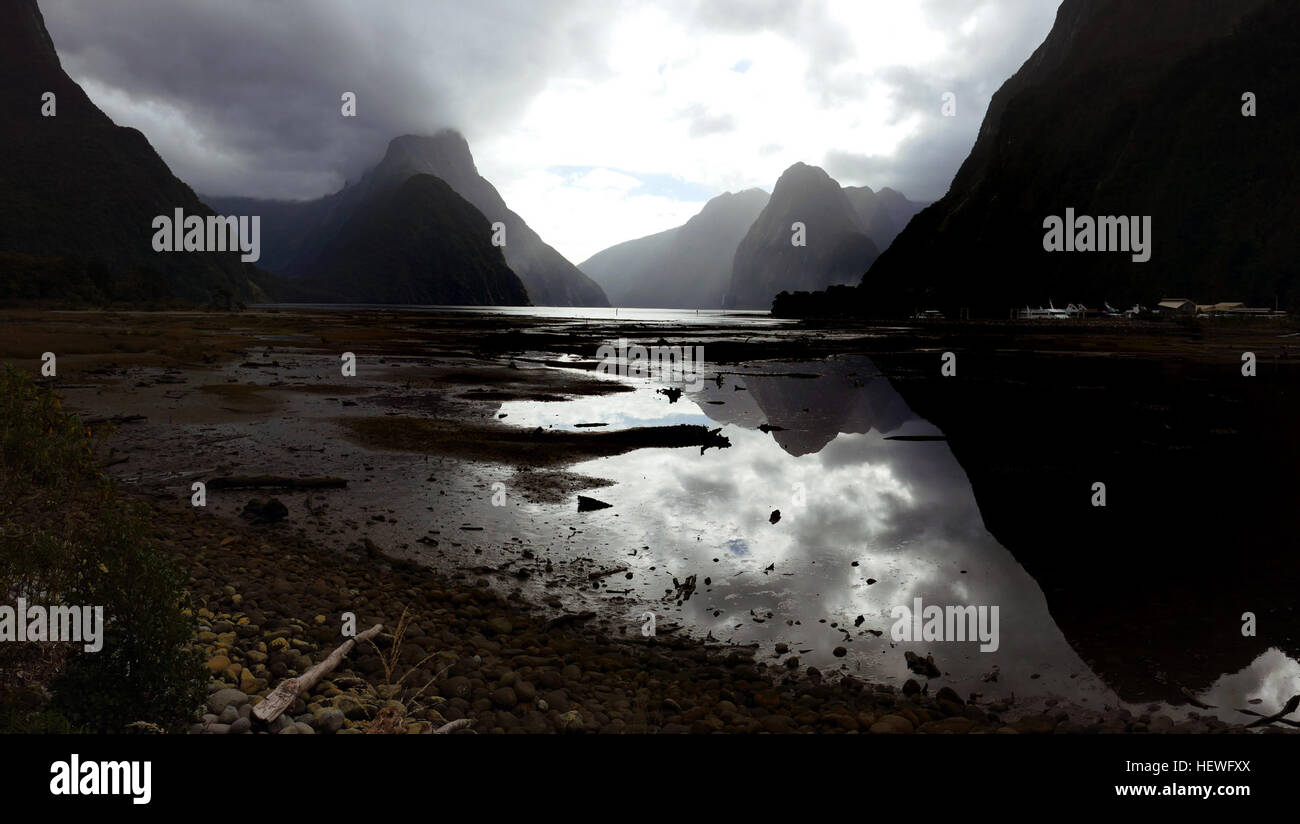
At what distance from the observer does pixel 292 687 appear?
5.99 m

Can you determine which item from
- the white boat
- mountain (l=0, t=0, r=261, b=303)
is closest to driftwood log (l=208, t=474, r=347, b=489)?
mountain (l=0, t=0, r=261, b=303)

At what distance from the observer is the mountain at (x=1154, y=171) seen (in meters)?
130

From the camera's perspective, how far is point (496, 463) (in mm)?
19703

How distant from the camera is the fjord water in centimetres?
855

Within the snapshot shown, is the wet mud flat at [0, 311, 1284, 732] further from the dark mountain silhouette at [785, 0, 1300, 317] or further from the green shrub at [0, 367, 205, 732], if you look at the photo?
the dark mountain silhouette at [785, 0, 1300, 317]

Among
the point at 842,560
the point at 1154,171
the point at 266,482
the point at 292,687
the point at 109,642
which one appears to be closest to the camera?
the point at 109,642

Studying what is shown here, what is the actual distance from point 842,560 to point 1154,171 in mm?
183703

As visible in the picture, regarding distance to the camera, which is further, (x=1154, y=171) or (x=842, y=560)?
(x=1154, y=171)

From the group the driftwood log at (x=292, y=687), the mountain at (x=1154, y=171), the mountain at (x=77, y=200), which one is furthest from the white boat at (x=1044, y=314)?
the mountain at (x=77, y=200)

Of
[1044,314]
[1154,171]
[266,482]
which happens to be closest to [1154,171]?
[1154,171]

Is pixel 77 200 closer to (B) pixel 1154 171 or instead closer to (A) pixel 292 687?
(A) pixel 292 687
